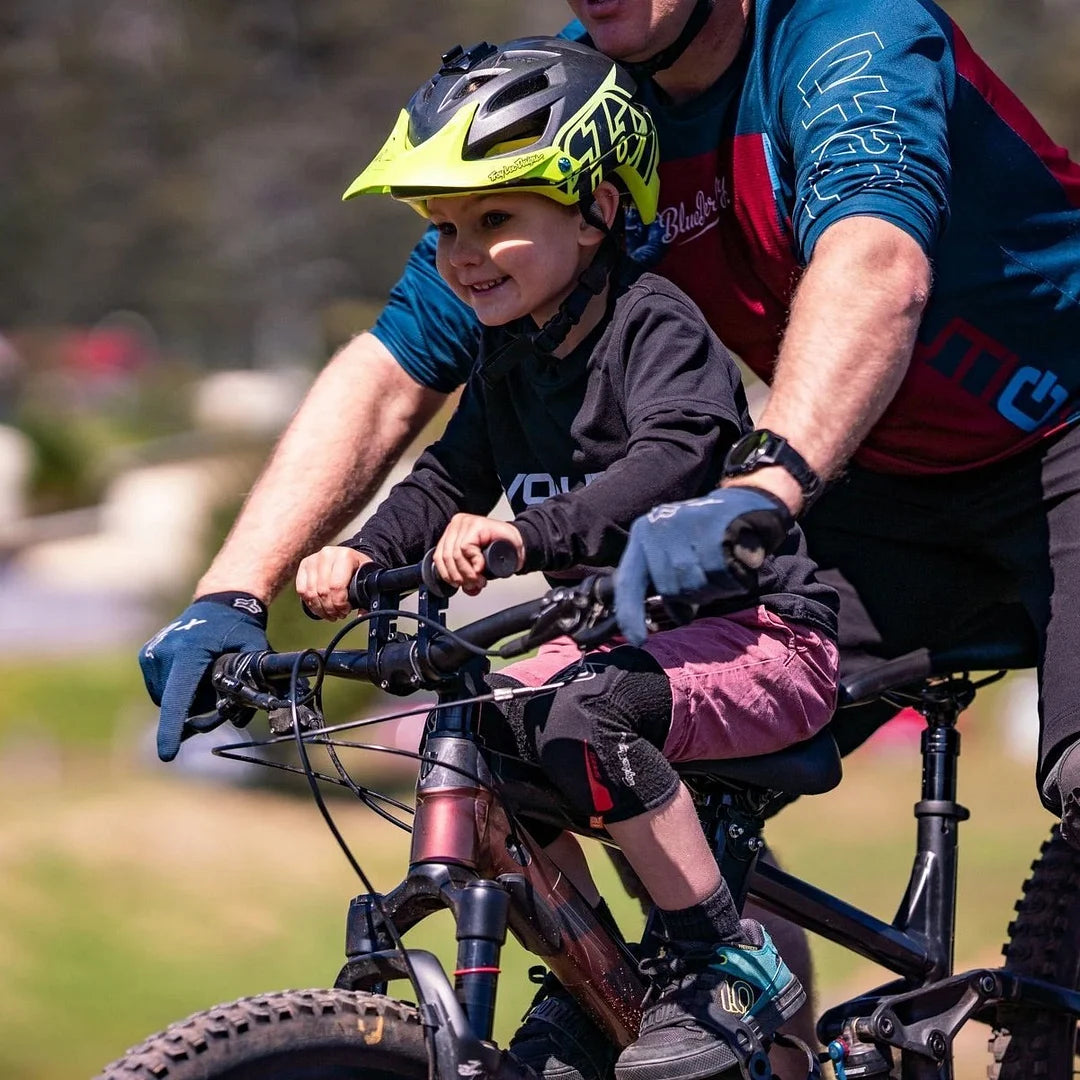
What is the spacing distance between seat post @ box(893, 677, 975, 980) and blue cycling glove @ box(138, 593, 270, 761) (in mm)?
1532

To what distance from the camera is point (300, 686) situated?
2986 millimetres

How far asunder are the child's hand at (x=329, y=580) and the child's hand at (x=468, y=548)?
374 mm

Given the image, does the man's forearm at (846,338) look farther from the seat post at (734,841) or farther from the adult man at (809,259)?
the seat post at (734,841)

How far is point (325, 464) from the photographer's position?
3873mm

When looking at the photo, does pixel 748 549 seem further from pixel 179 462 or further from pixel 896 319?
pixel 179 462

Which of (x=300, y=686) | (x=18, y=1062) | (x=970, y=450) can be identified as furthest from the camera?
(x=18, y=1062)

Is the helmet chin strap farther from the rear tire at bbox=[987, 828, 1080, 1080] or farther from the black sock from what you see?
the rear tire at bbox=[987, 828, 1080, 1080]

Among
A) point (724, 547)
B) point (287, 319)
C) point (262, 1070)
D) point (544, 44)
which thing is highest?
point (287, 319)

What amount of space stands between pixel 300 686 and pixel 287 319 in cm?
5590

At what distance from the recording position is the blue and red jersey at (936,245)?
3602 millimetres

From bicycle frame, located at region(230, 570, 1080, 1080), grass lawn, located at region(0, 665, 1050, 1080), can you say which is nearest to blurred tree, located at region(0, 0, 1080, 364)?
grass lawn, located at region(0, 665, 1050, 1080)

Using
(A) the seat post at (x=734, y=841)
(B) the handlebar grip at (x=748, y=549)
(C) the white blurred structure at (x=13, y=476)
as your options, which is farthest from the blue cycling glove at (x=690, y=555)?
(C) the white blurred structure at (x=13, y=476)

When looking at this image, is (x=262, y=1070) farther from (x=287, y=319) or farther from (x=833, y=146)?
(x=287, y=319)

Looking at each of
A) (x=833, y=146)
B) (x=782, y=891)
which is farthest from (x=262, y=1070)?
(x=833, y=146)
